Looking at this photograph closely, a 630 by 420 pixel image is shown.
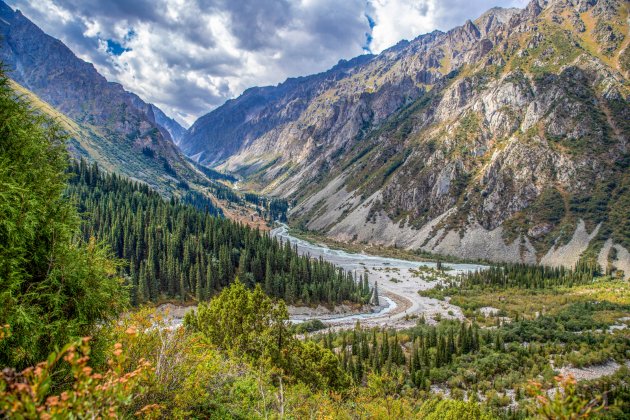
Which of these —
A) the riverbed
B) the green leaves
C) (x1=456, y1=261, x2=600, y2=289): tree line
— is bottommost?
the riverbed

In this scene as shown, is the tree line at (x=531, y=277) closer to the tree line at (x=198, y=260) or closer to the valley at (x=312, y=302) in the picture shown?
the valley at (x=312, y=302)

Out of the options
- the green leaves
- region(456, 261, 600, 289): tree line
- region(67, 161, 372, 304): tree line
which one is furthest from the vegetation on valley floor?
region(456, 261, 600, 289): tree line

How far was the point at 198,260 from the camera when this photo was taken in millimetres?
92688

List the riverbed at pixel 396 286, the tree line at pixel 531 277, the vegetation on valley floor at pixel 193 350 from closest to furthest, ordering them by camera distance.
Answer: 1. the vegetation on valley floor at pixel 193 350
2. the riverbed at pixel 396 286
3. the tree line at pixel 531 277

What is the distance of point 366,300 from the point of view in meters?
102

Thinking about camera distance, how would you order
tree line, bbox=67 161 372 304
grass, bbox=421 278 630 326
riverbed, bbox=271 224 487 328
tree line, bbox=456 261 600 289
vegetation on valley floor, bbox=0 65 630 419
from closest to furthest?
1. vegetation on valley floor, bbox=0 65 630 419
2. grass, bbox=421 278 630 326
3. tree line, bbox=67 161 372 304
4. riverbed, bbox=271 224 487 328
5. tree line, bbox=456 261 600 289

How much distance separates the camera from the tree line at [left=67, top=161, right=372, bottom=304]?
279 ft

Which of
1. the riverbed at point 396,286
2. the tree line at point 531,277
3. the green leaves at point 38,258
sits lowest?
the riverbed at point 396,286

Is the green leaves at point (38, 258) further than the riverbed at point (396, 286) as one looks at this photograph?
No

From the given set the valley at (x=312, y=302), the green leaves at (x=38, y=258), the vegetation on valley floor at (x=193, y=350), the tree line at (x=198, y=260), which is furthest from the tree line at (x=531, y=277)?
the green leaves at (x=38, y=258)

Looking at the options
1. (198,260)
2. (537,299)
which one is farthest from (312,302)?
(537,299)

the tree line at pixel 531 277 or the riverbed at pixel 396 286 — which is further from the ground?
the tree line at pixel 531 277

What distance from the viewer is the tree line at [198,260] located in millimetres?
85000

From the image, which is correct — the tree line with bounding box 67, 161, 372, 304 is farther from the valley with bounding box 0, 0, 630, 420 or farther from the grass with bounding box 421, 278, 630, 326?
the grass with bounding box 421, 278, 630, 326
